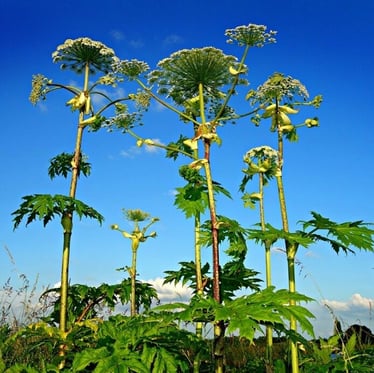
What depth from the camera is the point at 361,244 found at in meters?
3.86

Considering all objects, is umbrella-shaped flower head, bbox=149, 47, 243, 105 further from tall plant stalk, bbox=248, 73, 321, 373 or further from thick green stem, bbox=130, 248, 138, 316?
thick green stem, bbox=130, 248, 138, 316

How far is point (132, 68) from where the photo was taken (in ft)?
16.4

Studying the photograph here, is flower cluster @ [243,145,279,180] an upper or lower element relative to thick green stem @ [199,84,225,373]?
upper

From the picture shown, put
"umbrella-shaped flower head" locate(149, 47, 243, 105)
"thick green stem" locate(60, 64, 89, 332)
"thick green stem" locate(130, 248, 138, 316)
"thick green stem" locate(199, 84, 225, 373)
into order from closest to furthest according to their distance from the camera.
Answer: "thick green stem" locate(199, 84, 225, 373)
"umbrella-shaped flower head" locate(149, 47, 243, 105)
"thick green stem" locate(60, 64, 89, 332)
"thick green stem" locate(130, 248, 138, 316)

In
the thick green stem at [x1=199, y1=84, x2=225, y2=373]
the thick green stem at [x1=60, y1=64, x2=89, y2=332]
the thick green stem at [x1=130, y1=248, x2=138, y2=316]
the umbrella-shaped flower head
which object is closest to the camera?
the thick green stem at [x1=199, y1=84, x2=225, y2=373]

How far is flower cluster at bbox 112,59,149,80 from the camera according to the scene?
495cm

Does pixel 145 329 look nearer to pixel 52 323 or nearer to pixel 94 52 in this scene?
pixel 52 323

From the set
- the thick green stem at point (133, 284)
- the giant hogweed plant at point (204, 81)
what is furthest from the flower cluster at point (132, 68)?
the thick green stem at point (133, 284)

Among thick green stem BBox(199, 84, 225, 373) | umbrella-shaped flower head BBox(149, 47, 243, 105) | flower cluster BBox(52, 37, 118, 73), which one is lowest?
thick green stem BBox(199, 84, 225, 373)

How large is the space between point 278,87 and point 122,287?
3228mm

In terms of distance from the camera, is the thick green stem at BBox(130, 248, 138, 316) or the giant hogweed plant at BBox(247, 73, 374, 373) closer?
the giant hogweed plant at BBox(247, 73, 374, 373)

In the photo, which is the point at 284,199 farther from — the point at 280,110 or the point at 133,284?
the point at 133,284

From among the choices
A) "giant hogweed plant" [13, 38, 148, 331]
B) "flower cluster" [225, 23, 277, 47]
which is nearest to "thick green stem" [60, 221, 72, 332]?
"giant hogweed plant" [13, 38, 148, 331]

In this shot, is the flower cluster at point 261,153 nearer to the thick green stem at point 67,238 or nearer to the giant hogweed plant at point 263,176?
the giant hogweed plant at point 263,176
